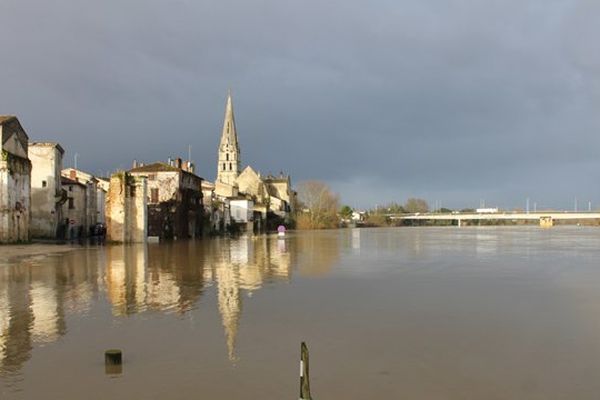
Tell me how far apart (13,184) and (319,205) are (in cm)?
11261

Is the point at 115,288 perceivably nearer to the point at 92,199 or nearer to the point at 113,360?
the point at 113,360

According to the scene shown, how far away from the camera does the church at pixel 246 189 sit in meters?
118

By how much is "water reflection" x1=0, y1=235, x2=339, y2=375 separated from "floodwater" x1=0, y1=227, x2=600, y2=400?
0.25 feet

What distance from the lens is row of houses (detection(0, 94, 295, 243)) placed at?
162 ft

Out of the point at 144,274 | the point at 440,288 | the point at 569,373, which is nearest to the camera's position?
the point at 569,373

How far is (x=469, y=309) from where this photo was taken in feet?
54.1

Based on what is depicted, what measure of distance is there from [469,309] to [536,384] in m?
7.37

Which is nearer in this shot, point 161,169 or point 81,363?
point 81,363

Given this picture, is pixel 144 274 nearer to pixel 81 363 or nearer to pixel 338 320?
pixel 338 320

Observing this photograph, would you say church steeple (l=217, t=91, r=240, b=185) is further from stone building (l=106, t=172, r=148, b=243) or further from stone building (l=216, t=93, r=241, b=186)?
stone building (l=106, t=172, r=148, b=243)

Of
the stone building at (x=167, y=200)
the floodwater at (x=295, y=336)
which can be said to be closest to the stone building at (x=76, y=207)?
the stone building at (x=167, y=200)

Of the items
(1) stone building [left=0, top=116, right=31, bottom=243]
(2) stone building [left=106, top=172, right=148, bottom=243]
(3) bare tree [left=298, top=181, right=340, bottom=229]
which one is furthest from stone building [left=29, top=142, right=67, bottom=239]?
(3) bare tree [left=298, top=181, right=340, bottom=229]

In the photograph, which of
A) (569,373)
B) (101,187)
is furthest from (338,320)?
(101,187)

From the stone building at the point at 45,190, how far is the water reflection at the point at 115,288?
27.3 metres
